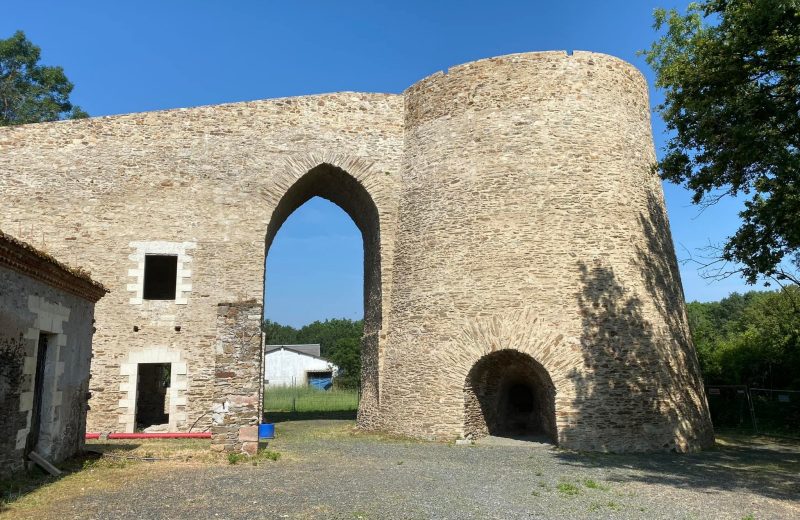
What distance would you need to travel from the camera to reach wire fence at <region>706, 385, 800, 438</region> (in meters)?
16.1

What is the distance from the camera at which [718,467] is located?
33.0 feet

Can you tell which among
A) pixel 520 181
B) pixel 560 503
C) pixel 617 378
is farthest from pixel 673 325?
pixel 560 503

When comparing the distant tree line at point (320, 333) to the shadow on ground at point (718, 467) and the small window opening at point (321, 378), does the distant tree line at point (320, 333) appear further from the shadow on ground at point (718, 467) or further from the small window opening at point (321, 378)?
the shadow on ground at point (718, 467)

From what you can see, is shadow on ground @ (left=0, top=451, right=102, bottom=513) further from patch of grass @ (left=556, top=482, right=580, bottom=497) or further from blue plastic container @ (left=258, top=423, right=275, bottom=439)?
patch of grass @ (left=556, top=482, right=580, bottom=497)

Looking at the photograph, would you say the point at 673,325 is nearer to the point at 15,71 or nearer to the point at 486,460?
the point at 486,460

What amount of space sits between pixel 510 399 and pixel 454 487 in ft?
24.0

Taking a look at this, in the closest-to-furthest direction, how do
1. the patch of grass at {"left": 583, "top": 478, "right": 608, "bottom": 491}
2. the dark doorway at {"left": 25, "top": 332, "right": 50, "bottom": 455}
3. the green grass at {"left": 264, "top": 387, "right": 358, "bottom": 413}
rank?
the patch of grass at {"left": 583, "top": 478, "right": 608, "bottom": 491}, the dark doorway at {"left": 25, "top": 332, "right": 50, "bottom": 455}, the green grass at {"left": 264, "top": 387, "right": 358, "bottom": 413}

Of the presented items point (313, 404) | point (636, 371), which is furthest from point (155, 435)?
point (313, 404)

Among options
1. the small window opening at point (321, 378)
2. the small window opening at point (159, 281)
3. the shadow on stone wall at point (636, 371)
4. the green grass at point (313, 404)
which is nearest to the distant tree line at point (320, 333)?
the small window opening at point (321, 378)

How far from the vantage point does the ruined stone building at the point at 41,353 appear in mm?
6875

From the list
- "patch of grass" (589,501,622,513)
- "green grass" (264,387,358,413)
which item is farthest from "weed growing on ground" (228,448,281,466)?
"green grass" (264,387,358,413)

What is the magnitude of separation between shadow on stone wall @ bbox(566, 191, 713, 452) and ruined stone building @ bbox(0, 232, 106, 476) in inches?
353

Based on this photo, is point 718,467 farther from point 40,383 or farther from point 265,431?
point 40,383

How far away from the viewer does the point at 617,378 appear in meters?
12.0
